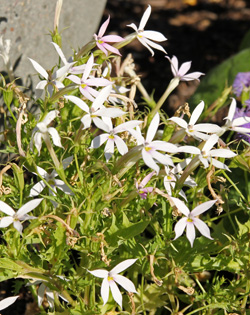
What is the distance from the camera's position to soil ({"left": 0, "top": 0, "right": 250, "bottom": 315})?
2.59 m

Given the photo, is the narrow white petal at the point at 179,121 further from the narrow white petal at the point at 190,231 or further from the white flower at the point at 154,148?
the narrow white petal at the point at 190,231

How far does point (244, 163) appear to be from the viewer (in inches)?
46.4

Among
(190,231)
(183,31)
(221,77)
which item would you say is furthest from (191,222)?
(183,31)

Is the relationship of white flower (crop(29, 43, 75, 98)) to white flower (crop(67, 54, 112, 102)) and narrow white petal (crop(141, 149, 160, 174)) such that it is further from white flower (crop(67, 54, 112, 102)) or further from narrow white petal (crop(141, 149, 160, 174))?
narrow white petal (crop(141, 149, 160, 174))

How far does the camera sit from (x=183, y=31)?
293 cm

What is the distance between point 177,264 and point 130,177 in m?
0.23

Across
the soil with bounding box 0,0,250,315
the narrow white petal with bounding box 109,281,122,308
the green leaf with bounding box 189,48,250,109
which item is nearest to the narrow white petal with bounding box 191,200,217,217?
the narrow white petal with bounding box 109,281,122,308

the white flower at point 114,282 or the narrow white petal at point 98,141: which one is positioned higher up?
the narrow white petal at point 98,141

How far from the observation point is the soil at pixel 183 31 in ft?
8.51

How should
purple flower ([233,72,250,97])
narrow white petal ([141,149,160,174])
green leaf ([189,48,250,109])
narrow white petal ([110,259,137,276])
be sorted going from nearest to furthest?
narrow white petal ([141,149,160,174])
narrow white petal ([110,259,137,276])
purple flower ([233,72,250,97])
green leaf ([189,48,250,109])

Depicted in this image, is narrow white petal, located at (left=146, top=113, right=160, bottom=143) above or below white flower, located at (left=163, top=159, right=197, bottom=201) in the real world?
above

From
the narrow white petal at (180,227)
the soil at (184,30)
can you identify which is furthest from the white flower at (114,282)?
the soil at (184,30)

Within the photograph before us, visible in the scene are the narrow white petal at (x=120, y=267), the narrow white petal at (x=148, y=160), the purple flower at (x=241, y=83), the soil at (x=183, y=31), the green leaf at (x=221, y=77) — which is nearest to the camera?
the narrow white petal at (x=148, y=160)

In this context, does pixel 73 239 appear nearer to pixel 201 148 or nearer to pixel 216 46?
pixel 201 148
